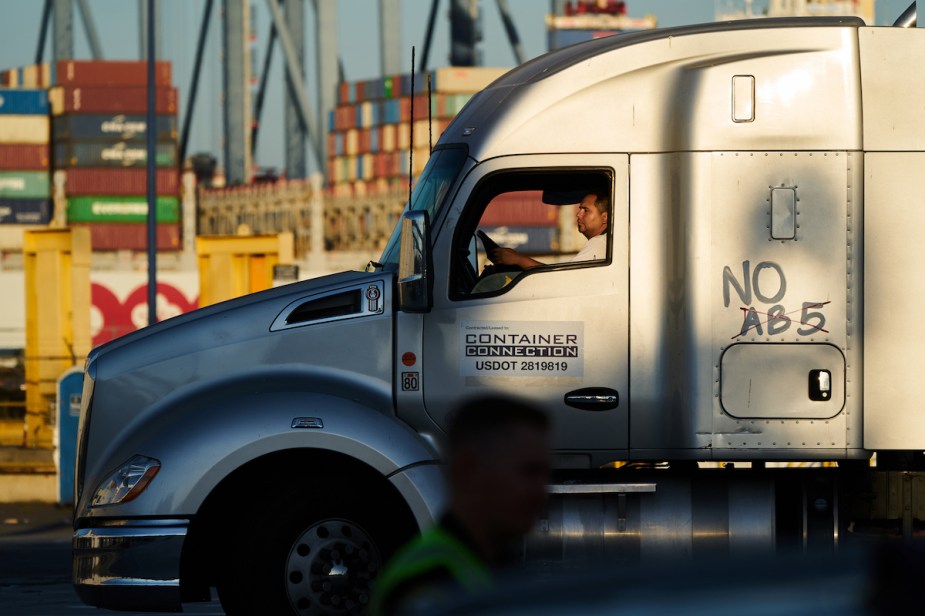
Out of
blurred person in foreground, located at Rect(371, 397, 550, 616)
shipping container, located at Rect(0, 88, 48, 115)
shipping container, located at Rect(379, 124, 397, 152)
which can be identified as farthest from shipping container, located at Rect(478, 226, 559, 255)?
blurred person in foreground, located at Rect(371, 397, 550, 616)

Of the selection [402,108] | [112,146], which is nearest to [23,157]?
[112,146]

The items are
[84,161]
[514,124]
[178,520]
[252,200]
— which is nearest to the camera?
[178,520]

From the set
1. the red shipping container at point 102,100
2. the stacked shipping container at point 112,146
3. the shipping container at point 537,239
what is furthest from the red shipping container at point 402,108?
the shipping container at point 537,239

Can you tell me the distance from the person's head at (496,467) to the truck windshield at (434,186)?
14.6 ft

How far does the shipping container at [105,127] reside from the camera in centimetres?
9381

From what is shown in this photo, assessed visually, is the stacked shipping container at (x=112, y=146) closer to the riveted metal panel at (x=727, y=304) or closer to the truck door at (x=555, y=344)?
the truck door at (x=555, y=344)

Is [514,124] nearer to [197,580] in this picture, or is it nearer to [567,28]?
[197,580]

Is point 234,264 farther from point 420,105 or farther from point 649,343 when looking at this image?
point 420,105

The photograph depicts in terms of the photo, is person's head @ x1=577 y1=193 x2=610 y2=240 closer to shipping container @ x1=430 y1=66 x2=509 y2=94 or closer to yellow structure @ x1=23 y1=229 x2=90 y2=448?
yellow structure @ x1=23 y1=229 x2=90 y2=448

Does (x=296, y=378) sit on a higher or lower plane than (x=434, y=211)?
lower

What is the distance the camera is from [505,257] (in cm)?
721

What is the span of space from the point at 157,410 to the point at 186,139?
101 meters

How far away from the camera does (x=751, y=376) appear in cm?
706

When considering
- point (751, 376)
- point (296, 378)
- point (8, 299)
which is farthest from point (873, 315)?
point (8, 299)
